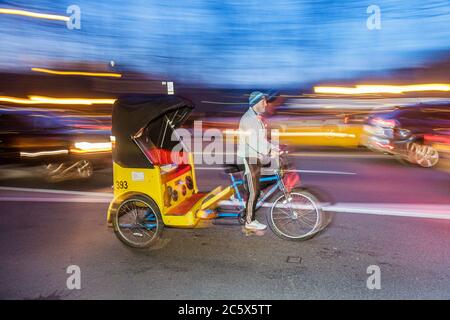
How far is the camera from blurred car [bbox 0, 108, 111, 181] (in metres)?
9.80

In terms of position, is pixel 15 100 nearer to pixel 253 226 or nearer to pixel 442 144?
pixel 253 226

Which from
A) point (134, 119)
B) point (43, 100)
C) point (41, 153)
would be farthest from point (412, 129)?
point (43, 100)

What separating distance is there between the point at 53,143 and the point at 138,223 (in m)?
5.74

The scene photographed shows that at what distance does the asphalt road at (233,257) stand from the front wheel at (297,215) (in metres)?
0.17

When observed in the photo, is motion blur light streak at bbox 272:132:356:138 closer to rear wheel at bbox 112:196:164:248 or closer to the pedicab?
the pedicab

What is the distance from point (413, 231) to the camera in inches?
218

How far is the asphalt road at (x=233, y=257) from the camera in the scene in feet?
13.0

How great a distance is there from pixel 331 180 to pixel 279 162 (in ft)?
13.9

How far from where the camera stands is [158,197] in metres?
5.18

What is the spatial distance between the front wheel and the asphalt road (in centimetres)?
17

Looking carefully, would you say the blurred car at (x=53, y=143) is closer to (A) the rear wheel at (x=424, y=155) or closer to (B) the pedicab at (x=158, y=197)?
(B) the pedicab at (x=158, y=197)

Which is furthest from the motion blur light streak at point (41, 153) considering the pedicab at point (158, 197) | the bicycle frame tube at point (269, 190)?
the bicycle frame tube at point (269, 190)

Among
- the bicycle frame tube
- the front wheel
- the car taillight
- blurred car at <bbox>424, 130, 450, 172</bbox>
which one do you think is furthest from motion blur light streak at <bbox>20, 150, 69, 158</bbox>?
blurred car at <bbox>424, 130, 450, 172</bbox>
